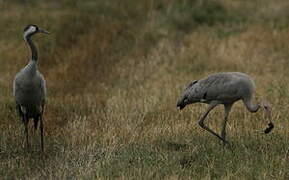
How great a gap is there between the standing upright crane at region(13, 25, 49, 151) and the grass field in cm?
52

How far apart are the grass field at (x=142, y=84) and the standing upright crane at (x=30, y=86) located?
519mm

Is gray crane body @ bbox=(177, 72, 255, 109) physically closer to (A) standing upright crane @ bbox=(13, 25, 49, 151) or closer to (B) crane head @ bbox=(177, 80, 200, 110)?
(B) crane head @ bbox=(177, 80, 200, 110)

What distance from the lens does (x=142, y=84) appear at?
10812 millimetres

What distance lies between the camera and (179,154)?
6.64 m

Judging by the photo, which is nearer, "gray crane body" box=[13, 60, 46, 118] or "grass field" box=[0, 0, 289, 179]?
"grass field" box=[0, 0, 289, 179]

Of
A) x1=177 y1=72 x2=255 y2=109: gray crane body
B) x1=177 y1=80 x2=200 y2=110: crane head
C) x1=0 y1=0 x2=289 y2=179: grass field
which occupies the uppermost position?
x1=177 y1=72 x2=255 y2=109: gray crane body

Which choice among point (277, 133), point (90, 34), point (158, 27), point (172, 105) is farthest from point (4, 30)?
point (277, 133)

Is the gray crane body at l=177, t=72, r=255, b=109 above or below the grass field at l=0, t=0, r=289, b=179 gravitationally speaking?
above

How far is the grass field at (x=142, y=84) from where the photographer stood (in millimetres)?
6418

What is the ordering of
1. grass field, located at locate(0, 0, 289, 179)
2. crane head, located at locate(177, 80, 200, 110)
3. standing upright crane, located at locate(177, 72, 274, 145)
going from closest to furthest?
grass field, located at locate(0, 0, 289, 179), standing upright crane, located at locate(177, 72, 274, 145), crane head, located at locate(177, 80, 200, 110)

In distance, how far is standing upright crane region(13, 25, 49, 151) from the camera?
6832mm

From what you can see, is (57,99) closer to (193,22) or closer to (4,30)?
(4,30)

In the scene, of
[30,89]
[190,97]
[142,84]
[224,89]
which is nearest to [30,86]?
[30,89]

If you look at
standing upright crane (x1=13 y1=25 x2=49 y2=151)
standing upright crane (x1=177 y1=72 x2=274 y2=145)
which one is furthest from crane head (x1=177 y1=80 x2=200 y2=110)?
standing upright crane (x1=13 y1=25 x2=49 y2=151)
